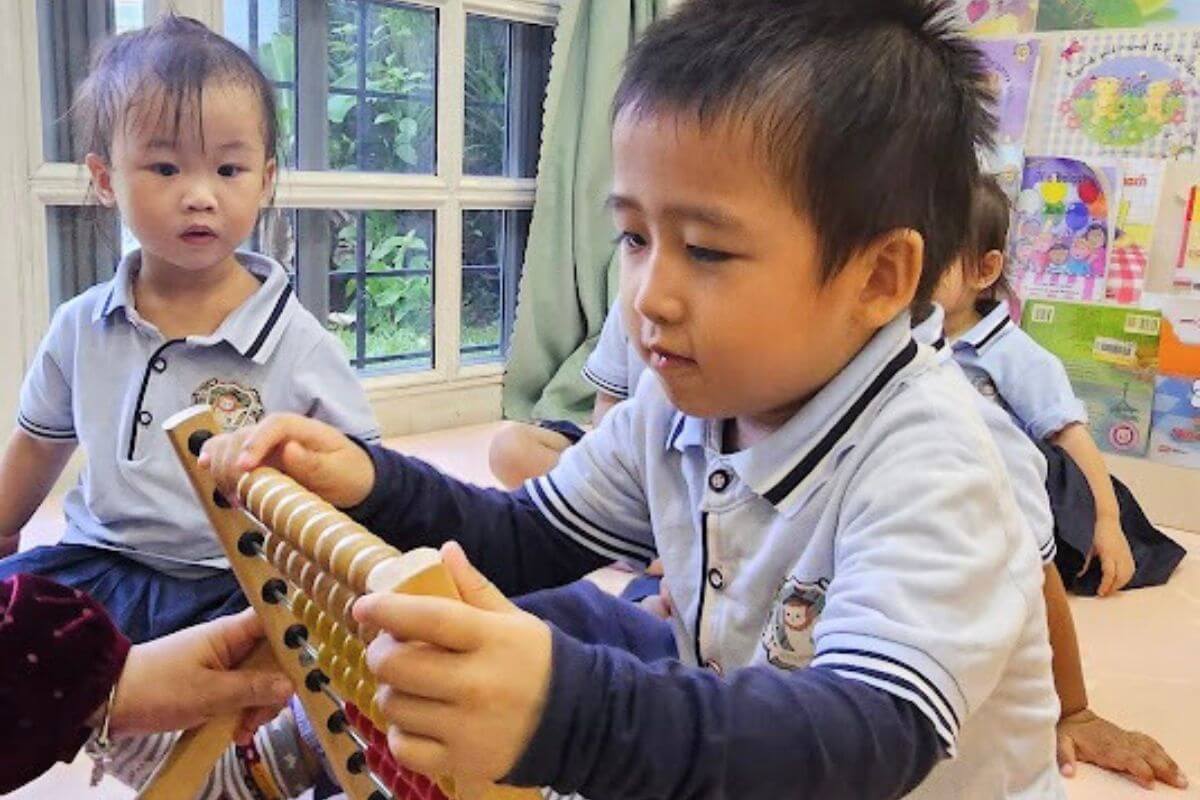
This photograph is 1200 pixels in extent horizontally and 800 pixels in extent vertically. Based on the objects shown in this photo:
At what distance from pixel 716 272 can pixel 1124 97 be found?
186 centimetres

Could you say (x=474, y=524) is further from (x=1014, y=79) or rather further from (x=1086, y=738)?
(x=1014, y=79)

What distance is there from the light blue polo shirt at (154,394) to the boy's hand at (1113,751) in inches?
32.9

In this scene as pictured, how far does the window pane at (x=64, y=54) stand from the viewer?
1727 millimetres

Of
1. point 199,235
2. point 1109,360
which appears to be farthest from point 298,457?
point 1109,360

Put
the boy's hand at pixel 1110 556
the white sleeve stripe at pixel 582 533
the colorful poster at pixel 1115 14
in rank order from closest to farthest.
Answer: the white sleeve stripe at pixel 582 533 < the boy's hand at pixel 1110 556 < the colorful poster at pixel 1115 14

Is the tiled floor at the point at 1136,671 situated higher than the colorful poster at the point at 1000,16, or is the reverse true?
the colorful poster at the point at 1000,16

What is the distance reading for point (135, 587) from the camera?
114 centimetres

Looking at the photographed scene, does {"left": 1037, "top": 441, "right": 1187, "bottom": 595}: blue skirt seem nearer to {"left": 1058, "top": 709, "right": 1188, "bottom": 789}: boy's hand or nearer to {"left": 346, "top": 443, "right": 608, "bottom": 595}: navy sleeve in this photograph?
{"left": 1058, "top": 709, "right": 1188, "bottom": 789}: boy's hand

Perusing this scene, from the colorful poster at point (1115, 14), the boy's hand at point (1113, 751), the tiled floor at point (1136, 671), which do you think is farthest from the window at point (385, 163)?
the boy's hand at point (1113, 751)

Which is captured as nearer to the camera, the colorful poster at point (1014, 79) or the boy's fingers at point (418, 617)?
the boy's fingers at point (418, 617)

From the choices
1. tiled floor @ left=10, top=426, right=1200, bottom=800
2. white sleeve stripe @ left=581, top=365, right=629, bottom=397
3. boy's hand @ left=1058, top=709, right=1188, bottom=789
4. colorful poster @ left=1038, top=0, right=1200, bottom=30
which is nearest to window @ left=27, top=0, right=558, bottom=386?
tiled floor @ left=10, top=426, right=1200, bottom=800

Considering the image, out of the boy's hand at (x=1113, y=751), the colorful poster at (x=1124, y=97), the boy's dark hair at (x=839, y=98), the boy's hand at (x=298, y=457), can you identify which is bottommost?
the boy's hand at (x=1113, y=751)

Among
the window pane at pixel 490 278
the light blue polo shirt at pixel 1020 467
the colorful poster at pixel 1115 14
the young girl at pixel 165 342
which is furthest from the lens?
the window pane at pixel 490 278

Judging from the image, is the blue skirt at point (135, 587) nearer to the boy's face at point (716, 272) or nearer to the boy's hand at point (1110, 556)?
the boy's face at point (716, 272)
